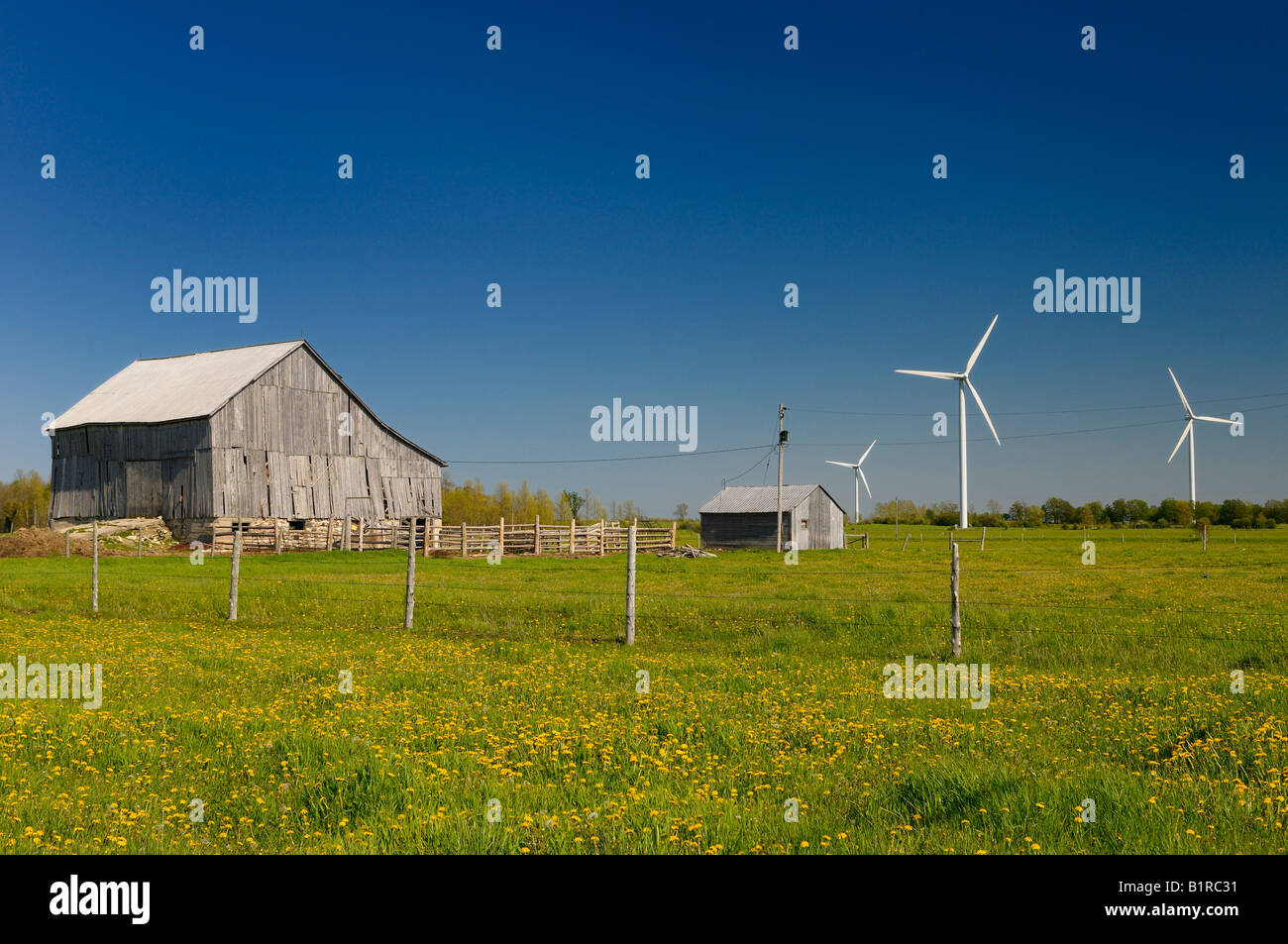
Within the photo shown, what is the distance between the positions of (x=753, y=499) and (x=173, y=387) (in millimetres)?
47615

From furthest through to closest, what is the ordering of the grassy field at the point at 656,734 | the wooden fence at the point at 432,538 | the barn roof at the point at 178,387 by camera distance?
the barn roof at the point at 178,387 < the wooden fence at the point at 432,538 < the grassy field at the point at 656,734

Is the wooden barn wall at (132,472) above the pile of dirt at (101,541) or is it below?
above

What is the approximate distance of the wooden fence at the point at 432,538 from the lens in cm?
5744

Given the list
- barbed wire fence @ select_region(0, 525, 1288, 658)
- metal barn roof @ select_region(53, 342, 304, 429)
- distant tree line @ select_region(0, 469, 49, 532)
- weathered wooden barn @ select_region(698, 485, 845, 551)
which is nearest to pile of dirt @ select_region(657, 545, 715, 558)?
weathered wooden barn @ select_region(698, 485, 845, 551)

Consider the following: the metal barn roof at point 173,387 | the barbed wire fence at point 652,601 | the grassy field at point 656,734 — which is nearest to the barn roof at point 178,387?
the metal barn roof at point 173,387

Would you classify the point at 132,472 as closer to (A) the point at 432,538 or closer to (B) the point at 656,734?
(A) the point at 432,538

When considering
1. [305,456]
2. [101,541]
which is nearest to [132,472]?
[101,541]

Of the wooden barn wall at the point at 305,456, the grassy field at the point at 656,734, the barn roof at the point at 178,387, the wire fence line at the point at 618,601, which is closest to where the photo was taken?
the grassy field at the point at 656,734

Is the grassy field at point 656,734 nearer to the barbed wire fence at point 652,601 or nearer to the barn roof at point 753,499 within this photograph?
the barbed wire fence at point 652,601

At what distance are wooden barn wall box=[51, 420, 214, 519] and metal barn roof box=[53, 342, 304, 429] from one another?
0.97 m

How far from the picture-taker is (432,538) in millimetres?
62375

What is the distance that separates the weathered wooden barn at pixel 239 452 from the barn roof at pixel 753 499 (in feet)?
87.0

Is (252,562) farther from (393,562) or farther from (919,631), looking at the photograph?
(919,631)
